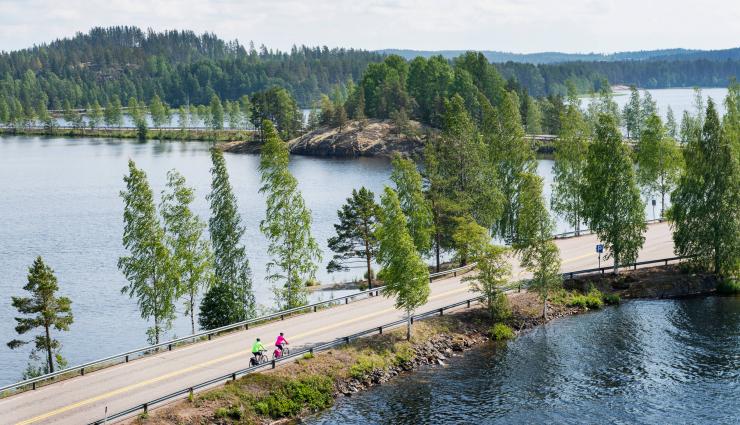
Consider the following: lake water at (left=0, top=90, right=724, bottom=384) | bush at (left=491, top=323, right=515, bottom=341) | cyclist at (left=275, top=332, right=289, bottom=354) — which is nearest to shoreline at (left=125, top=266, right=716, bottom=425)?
bush at (left=491, top=323, right=515, bottom=341)

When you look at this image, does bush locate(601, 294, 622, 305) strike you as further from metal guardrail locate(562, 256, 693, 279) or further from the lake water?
the lake water

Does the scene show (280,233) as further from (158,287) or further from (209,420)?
(209,420)

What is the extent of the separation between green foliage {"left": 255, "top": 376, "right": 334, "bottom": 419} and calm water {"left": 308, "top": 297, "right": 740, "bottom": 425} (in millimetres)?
Answer: 1059

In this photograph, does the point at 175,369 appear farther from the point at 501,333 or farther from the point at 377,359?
the point at 501,333

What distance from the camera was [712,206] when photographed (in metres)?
77.6

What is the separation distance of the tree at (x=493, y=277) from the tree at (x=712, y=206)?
20.6 meters

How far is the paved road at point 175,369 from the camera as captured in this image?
47250mm

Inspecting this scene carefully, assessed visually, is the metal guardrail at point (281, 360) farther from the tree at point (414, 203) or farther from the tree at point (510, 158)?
the tree at point (510, 158)

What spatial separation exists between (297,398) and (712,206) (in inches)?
1771

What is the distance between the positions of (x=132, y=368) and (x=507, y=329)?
1122 inches

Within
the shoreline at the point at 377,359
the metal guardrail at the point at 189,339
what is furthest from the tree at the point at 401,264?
the metal guardrail at the point at 189,339

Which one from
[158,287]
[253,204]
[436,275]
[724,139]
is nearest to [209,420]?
[158,287]

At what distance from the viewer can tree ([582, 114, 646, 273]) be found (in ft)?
254

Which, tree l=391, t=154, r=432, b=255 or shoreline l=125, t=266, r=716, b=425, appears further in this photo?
tree l=391, t=154, r=432, b=255
